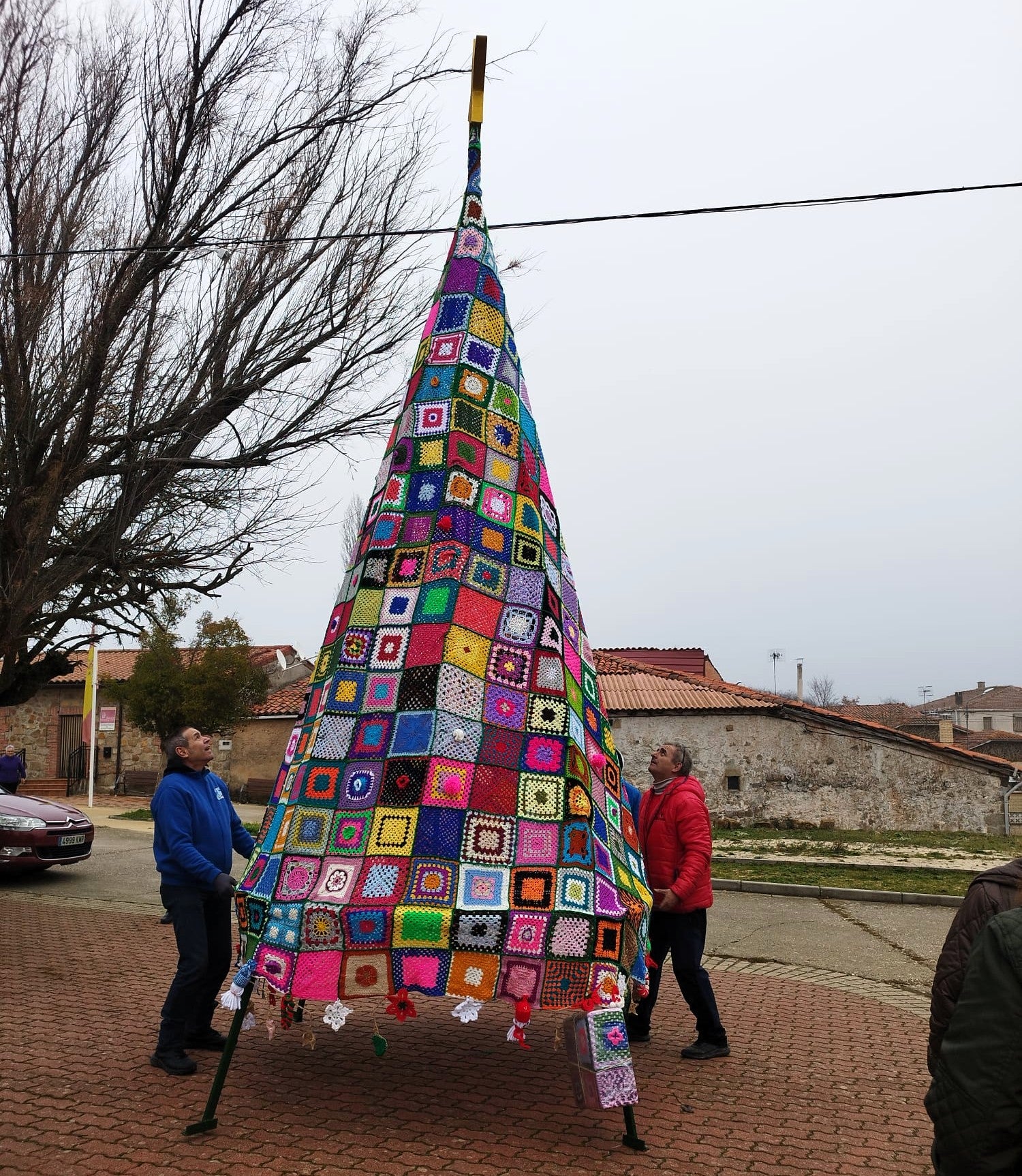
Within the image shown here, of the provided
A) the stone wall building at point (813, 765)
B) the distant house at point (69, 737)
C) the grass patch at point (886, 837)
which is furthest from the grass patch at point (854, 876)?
the distant house at point (69, 737)

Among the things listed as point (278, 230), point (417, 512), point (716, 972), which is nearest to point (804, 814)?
point (716, 972)

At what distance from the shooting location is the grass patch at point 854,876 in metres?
13.7

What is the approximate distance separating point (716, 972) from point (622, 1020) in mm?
4491

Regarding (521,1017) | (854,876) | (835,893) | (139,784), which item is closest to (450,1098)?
(521,1017)

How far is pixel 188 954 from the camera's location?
567 cm

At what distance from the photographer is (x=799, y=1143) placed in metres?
4.81

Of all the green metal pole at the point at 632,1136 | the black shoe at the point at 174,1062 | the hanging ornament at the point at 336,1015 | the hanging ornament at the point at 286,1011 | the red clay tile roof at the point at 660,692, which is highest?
the red clay tile roof at the point at 660,692

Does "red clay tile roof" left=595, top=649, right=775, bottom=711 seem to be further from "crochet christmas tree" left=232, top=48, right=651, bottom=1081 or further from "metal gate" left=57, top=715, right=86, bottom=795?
"metal gate" left=57, top=715, right=86, bottom=795

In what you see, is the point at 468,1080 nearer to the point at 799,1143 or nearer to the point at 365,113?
the point at 799,1143

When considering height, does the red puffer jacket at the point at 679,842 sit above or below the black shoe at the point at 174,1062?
above

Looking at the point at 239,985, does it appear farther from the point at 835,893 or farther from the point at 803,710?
the point at 803,710

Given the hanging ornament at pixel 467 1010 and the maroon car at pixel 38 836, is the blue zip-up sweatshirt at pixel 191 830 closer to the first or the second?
the hanging ornament at pixel 467 1010

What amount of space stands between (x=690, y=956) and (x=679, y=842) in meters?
0.63

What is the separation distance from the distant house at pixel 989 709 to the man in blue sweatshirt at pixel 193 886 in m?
87.1
